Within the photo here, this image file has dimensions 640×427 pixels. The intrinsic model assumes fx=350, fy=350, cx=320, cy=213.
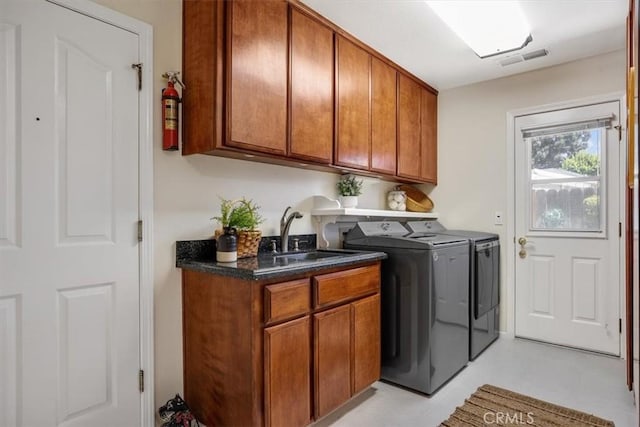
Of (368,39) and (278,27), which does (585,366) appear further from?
(278,27)

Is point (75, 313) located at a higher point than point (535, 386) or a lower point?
higher

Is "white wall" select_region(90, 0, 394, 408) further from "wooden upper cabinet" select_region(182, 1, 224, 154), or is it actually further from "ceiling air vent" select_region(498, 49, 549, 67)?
"ceiling air vent" select_region(498, 49, 549, 67)

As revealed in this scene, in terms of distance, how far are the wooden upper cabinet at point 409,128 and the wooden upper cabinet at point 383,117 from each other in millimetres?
107

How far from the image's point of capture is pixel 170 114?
1.80 meters

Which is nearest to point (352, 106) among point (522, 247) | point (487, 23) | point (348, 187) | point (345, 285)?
point (348, 187)

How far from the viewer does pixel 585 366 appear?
8.62 ft

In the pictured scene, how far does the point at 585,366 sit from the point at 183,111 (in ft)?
10.8

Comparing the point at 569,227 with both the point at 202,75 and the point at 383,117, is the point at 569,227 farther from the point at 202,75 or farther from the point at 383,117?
the point at 202,75

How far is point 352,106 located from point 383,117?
43 cm

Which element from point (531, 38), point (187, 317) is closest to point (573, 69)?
point (531, 38)

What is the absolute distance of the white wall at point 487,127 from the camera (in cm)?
289

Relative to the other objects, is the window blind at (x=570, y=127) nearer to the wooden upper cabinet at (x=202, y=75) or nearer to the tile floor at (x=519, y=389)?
the tile floor at (x=519, y=389)

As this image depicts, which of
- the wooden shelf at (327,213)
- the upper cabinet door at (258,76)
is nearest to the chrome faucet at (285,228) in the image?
the wooden shelf at (327,213)

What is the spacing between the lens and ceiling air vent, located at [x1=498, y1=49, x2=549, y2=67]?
2746 mm
